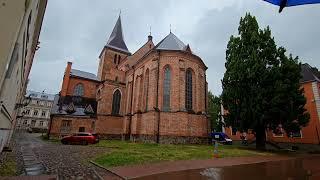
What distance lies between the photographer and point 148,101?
2662cm

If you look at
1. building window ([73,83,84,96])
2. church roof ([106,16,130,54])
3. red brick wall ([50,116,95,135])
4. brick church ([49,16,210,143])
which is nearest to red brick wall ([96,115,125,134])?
brick church ([49,16,210,143])

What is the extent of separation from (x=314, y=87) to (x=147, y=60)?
22070 mm

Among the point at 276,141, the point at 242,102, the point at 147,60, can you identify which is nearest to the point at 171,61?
the point at 147,60

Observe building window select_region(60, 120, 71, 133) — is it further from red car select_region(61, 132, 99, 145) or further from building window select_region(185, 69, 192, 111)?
building window select_region(185, 69, 192, 111)

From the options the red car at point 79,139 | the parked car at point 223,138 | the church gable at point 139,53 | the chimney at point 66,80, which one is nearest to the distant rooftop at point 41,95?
the chimney at point 66,80

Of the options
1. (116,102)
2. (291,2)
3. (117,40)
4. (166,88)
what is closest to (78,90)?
(116,102)

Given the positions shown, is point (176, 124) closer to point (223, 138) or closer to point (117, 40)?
point (223, 138)

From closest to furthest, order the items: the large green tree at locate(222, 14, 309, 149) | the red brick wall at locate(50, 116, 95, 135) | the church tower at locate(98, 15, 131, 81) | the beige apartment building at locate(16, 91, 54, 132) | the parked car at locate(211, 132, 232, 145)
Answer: the large green tree at locate(222, 14, 309, 149)
the red brick wall at locate(50, 116, 95, 135)
the parked car at locate(211, 132, 232, 145)
the church tower at locate(98, 15, 131, 81)
the beige apartment building at locate(16, 91, 54, 132)

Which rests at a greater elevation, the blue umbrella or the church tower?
the church tower

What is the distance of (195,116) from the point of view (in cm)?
2577

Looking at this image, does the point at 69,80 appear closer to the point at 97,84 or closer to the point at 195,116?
the point at 97,84

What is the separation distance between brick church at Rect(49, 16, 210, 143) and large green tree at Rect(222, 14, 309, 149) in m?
4.81

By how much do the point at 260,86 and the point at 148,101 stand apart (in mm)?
13138

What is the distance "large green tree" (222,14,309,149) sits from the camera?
754 inches
